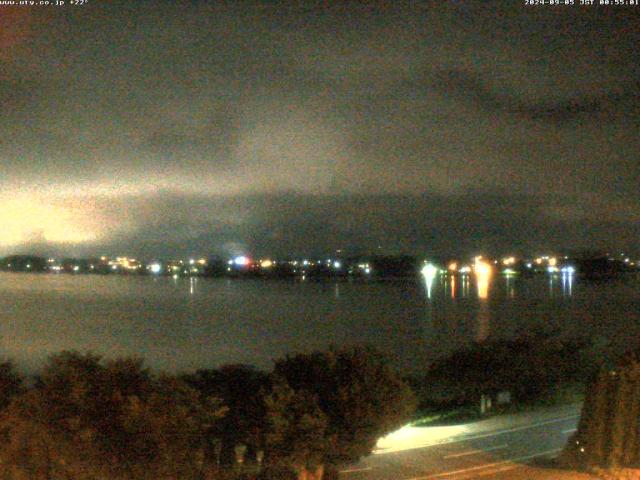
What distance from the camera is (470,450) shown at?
15477 millimetres

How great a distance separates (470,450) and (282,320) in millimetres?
62872

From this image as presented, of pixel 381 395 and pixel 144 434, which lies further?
pixel 381 395

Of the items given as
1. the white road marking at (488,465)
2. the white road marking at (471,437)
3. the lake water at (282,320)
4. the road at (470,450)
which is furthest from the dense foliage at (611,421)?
the lake water at (282,320)

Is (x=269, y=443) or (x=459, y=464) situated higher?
(x=269, y=443)

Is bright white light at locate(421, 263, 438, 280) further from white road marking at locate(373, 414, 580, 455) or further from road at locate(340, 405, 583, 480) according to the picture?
road at locate(340, 405, 583, 480)

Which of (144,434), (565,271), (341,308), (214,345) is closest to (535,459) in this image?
(144,434)

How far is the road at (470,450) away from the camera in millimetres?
13375

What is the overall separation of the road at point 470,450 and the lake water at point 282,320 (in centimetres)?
1578

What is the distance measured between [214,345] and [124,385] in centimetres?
5117

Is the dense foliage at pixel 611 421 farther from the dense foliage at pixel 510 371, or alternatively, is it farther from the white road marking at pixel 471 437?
the dense foliage at pixel 510 371

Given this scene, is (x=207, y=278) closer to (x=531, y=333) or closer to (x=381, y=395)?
(x=531, y=333)

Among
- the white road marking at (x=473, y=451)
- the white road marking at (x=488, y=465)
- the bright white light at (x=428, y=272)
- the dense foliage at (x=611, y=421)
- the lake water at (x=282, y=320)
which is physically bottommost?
the lake water at (x=282, y=320)

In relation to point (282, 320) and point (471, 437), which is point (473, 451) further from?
point (282, 320)

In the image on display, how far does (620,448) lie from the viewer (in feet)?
40.2
